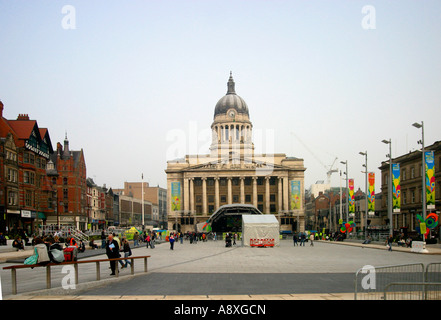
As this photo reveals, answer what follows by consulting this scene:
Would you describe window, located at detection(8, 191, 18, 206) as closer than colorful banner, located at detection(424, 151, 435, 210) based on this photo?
No

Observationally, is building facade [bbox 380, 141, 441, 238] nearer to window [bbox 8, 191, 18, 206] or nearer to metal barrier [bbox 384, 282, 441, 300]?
window [bbox 8, 191, 18, 206]

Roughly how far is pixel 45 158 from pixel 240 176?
69034mm

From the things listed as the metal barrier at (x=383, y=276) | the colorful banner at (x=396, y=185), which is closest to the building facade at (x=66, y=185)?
the colorful banner at (x=396, y=185)

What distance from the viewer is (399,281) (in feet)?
40.7

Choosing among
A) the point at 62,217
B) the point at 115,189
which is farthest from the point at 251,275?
the point at 115,189

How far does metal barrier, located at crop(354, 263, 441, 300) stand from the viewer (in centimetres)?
1123

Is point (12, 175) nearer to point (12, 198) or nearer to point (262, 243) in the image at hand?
point (12, 198)

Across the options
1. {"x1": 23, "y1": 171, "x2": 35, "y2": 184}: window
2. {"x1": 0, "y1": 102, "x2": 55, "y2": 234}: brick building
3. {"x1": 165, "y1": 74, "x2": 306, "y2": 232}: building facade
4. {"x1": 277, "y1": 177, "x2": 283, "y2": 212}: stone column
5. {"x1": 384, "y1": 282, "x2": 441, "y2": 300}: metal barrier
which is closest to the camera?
{"x1": 384, "y1": 282, "x2": 441, "y2": 300}: metal barrier

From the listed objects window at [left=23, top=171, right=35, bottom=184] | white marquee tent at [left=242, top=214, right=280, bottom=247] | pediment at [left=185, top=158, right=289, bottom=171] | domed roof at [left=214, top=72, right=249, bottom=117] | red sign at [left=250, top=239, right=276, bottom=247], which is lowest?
red sign at [left=250, top=239, right=276, bottom=247]

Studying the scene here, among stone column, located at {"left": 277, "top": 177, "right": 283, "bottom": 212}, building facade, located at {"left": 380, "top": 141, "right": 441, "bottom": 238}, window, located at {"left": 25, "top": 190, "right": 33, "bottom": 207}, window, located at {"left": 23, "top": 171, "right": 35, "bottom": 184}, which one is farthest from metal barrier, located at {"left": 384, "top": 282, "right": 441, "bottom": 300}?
stone column, located at {"left": 277, "top": 177, "right": 283, "bottom": 212}

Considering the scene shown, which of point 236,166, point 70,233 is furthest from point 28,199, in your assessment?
point 236,166

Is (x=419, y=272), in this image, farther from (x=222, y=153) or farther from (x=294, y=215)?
(x=222, y=153)

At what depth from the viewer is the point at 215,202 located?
12706 cm
